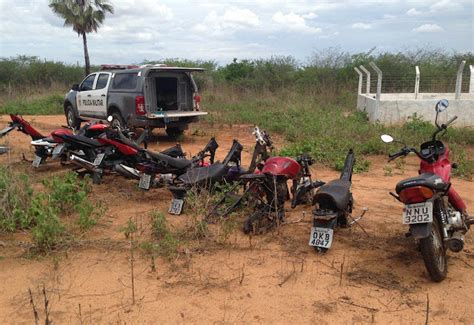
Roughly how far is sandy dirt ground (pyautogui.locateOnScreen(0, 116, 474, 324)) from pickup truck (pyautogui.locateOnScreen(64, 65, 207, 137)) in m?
5.29

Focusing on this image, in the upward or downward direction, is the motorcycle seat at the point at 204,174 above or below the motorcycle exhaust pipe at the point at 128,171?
above

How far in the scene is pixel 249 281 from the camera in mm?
3768

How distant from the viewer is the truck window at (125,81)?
1031 cm

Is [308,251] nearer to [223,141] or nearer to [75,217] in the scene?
[75,217]

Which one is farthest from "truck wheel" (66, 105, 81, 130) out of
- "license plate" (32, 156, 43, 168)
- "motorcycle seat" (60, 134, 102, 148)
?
"motorcycle seat" (60, 134, 102, 148)

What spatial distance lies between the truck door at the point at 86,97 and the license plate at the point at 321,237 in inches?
352

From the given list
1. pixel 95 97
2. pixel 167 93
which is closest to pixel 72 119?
pixel 95 97

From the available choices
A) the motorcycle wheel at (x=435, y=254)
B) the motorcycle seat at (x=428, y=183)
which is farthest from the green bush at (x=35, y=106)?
the motorcycle wheel at (x=435, y=254)

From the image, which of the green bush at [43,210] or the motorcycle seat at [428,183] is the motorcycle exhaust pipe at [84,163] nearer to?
the green bush at [43,210]

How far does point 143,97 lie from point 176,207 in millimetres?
5167

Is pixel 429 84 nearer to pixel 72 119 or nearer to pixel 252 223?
pixel 72 119

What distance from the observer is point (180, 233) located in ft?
15.5

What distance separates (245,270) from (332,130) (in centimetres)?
688

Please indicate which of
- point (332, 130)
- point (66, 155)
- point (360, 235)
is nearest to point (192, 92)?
point (332, 130)
